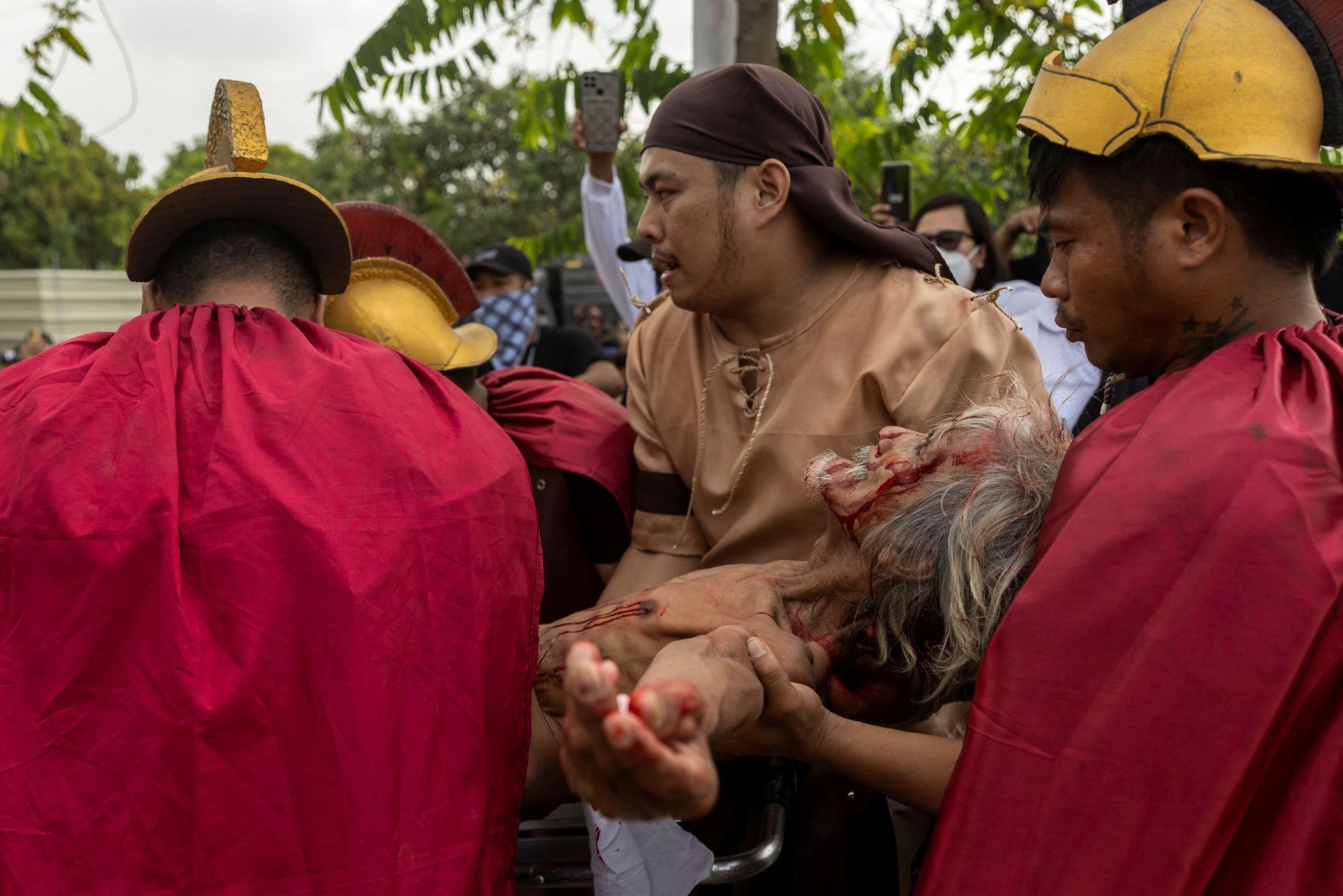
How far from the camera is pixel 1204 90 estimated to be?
5.62 ft

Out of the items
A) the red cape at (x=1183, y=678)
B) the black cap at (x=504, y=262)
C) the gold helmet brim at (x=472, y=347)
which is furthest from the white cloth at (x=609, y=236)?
the red cape at (x=1183, y=678)

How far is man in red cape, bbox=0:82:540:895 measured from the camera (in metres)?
1.75

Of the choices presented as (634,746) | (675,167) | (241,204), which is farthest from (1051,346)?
(634,746)

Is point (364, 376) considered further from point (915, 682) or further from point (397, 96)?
point (397, 96)

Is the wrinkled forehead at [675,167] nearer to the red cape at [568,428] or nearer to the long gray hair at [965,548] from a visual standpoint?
the red cape at [568,428]

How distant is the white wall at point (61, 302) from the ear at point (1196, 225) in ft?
57.5

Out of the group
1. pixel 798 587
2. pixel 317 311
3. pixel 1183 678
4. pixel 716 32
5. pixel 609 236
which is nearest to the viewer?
pixel 1183 678

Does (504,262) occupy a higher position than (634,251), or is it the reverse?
(634,251)

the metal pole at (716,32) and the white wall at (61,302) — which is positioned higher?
the metal pole at (716,32)

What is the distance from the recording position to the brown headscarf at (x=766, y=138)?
8.98ft

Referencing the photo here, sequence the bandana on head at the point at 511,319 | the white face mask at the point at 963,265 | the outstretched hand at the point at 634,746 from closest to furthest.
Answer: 1. the outstretched hand at the point at 634,746
2. the white face mask at the point at 963,265
3. the bandana on head at the point at 511,319

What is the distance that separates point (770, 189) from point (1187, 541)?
154cm

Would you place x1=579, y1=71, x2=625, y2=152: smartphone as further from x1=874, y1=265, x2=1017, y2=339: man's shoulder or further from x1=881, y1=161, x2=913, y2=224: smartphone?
x1=874, y1=265, x2=1017, y2=339: man's shoulder

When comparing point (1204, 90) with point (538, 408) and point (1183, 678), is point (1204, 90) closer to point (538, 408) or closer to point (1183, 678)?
point (1183, 678)
